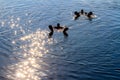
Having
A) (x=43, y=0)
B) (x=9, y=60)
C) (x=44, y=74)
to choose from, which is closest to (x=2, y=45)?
(x=9, y=60)

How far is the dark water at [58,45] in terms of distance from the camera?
23672 mm

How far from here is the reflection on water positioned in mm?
23439

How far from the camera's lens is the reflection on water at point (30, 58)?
923 inches

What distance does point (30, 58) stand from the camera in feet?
86.4

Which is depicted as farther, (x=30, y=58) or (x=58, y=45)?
(x=58, y=45)

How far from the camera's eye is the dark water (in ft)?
77.7

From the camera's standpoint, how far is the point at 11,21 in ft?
120

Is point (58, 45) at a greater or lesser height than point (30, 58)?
greater

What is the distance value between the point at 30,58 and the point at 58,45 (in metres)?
3.83

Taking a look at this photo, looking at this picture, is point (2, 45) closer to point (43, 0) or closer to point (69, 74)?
point (69, 74)

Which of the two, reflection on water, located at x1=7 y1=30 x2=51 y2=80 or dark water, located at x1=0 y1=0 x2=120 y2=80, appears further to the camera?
dark water, located at x1=0 y1=0 x2=120 y2=80

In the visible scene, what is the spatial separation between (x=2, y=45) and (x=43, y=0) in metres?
19.5

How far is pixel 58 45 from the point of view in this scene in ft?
94.4

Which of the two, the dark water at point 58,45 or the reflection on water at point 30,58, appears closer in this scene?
the reflection on water at point 30,58
